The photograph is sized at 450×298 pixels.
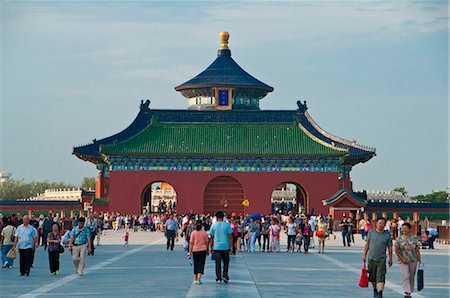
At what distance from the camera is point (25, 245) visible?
25797 mm

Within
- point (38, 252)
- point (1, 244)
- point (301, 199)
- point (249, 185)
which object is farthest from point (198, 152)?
point (1, 244)

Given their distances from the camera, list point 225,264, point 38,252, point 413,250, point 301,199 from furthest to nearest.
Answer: point 301,199, point 38,252, point 225,264, point 413,250

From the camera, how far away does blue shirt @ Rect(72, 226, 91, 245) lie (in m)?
25.3

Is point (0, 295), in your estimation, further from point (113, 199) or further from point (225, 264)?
point (113, 199)

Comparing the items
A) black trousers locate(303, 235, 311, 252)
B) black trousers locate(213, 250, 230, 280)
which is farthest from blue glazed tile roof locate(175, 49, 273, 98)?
black trousers locate(213, 250, 230, 280)

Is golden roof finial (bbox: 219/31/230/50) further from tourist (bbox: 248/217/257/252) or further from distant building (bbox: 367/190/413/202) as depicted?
tourist (bbox: 248/217/257/252)

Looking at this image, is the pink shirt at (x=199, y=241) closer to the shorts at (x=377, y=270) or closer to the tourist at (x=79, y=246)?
the tourist at (x=79, y=246)

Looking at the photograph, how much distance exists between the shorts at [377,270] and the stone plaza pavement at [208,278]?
1.26 m

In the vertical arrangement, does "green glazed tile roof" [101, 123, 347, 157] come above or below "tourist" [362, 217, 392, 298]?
above

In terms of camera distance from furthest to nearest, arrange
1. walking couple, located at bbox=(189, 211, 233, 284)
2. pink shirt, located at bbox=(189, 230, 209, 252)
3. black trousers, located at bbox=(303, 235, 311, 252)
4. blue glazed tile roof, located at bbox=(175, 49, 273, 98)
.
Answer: blue glazed tile roof, located at bbox=(175, 49, 273, 98)
black trousers, located at bbox=(303, 235, 311, 252)
pink shirt, located at bbox=(189, 230, 209, 252)
walking couple, located at bbox=(189, 211, 233, 284)

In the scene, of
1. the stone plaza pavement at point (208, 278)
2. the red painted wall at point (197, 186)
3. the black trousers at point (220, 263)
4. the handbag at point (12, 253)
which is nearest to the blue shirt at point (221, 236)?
the black trousers at point (220, 263)

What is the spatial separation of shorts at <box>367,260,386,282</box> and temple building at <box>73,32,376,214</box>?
47552 mm

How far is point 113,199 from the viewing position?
6969cm

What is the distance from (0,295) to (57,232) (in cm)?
579
